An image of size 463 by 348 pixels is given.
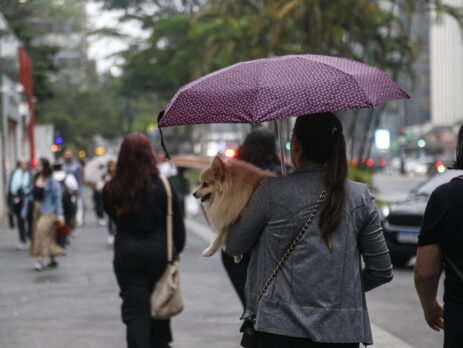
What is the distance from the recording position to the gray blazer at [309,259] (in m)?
3.14

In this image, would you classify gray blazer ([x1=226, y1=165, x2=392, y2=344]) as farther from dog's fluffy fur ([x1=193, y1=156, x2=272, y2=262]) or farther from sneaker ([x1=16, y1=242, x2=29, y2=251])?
sneaker ([x1=16, y1=242, x2=29, y2=251])

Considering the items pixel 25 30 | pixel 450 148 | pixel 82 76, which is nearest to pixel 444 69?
pixel 450 148

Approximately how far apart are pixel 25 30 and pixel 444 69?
6561 cm

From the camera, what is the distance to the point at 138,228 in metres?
5.43

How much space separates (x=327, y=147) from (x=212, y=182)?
1.69 feet

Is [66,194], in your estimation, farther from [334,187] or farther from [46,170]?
[334,187]

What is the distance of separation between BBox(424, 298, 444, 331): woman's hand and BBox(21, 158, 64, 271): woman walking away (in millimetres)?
9495

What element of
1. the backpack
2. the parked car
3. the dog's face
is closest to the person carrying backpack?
the backpack

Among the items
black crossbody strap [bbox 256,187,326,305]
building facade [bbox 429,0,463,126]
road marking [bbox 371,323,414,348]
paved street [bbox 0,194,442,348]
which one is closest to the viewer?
black crossbody strap [bbox 256,187,326,305]

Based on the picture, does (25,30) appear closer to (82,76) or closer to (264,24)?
(264,24)

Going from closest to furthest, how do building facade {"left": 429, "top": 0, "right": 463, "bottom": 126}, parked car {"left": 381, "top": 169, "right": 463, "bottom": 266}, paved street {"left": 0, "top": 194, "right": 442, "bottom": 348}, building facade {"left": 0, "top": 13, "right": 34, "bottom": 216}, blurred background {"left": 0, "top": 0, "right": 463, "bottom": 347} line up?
paved street {"left": 0, "top": 194, "right": 442, "bottom": 348} < parked car {"left": 381, "top": 169, "right": 463, "bottom": 266} < blurred background {"left": 0, "top": 0, "right": 463, "bottom": 347} < building facade {"left": 0, "top": 13, "right": 34, "bottom": 216} < building facade {"left": 429, "top": 0, "right": 463, "bottom": 126}

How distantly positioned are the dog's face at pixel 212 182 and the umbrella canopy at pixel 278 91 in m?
0.19

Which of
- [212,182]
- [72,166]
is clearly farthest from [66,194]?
[212,182]

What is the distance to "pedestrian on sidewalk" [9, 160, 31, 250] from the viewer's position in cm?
1609
